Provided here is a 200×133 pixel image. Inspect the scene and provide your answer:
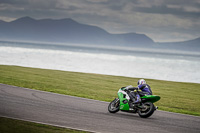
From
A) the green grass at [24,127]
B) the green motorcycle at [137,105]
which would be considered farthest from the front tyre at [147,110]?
the green grass at [24,127]

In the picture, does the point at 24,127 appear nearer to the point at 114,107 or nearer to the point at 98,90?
the point at 114,107

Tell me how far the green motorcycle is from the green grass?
3537 millimetres

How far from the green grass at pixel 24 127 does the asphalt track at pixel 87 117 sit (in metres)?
0.50

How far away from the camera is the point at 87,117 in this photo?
11.2m

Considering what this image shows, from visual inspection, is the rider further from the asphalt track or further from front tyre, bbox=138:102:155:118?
the asphalt track

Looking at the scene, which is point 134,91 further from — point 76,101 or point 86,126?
point 76,101

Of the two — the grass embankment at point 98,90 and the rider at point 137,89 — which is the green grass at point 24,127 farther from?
the grass embankment at point 98,90

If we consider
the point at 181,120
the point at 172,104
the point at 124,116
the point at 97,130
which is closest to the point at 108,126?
the point at 97,130

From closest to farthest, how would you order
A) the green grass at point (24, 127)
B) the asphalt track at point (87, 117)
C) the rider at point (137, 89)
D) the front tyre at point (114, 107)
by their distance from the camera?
the green grass at point (24, 127), the asphalt track at point (87, 117), the rider at point (137, 89), the front tyre at point (114, 107)

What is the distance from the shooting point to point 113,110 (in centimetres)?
1261

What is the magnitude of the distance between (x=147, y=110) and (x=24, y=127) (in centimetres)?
501

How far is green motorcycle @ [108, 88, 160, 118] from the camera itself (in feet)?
38.0

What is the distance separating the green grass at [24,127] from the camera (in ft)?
28.8

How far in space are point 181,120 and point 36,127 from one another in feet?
20.1
